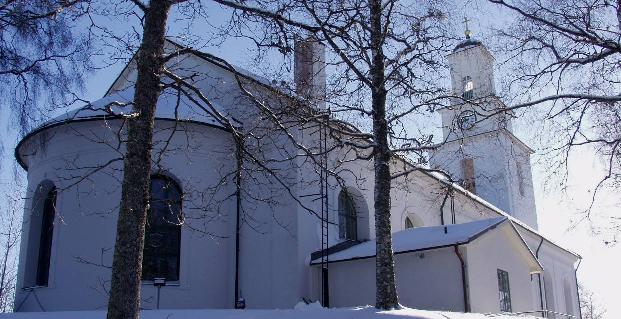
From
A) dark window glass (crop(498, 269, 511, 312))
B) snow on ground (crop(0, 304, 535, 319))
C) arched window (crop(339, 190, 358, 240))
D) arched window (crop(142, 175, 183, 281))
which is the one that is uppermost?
arched window (crop(339, 190, 358, 240))

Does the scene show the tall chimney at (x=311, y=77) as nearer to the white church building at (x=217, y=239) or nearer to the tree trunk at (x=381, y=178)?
the white church building at (x=217, y=239)

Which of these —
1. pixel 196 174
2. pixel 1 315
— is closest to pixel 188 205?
pixel 196 174

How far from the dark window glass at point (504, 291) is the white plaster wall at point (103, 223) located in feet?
24.9

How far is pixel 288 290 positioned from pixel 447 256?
4120 mm

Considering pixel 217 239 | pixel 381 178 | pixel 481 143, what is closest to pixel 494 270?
pixel 381 178

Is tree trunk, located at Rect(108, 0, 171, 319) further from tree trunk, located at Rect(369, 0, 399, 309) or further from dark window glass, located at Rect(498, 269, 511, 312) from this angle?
dark window glass, located at Rect(498, 269, 511, 312)

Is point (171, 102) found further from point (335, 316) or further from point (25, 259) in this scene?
point (335, 316)

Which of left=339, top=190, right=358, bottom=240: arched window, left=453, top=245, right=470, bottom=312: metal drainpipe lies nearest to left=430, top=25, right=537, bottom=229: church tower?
left=453, top=245, right=470, bottom=312: metal drainpipe

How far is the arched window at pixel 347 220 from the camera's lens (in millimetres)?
19500

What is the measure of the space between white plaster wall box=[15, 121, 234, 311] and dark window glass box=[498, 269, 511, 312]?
7591mm

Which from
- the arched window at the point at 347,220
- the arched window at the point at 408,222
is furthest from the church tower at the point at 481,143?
the arched window at the point at 347,220

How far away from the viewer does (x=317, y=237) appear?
17.7m

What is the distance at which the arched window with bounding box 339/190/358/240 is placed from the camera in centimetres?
1950

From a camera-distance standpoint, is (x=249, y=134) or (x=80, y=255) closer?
(x=249, y=134)
